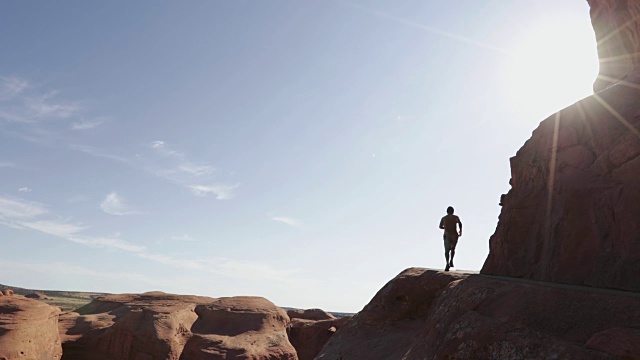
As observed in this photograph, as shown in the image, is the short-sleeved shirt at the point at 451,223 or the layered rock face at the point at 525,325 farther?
the short-sleeved shirt at the point at 451,223

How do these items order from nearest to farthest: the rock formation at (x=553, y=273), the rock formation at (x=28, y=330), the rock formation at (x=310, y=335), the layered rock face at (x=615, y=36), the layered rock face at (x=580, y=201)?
1. the rock formation at (x=553, y=273)
2. the layered rock face at (x=580, y=201)
3. the layered rock face at (x=615, y=36)
4. the rock formation at (x=28, y=330)
5. the rock formation at (x=310, y=335)

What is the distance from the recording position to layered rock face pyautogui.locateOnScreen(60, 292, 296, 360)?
2573 centimetres

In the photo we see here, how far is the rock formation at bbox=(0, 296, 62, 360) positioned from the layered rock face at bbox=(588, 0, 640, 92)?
1109 inches

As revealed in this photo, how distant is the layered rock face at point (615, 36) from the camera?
14180 mm

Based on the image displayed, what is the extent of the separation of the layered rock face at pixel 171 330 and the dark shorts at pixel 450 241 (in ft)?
56.0

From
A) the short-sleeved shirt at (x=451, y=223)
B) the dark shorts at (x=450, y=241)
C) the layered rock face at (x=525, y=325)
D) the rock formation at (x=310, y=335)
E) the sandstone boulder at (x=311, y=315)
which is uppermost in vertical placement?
the short-sleeved shirt at (x=451, y=223)

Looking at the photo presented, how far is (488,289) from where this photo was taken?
796 centimetres

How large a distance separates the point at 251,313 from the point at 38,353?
12657 mm

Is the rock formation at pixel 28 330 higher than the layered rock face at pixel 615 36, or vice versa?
the layered rock face at pixel 615 36

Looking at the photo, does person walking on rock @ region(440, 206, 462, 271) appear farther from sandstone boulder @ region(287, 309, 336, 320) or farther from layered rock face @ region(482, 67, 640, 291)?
sandstone boulder @ region(287, 309, 336, 320)

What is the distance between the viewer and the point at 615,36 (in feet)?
51.1

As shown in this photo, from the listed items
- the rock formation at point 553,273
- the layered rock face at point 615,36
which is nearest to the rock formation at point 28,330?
the rock formation at point 553,273

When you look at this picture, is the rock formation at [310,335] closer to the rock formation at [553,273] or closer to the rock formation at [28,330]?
the rock formation at [28,330]

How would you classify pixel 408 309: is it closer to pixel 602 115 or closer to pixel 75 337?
pixel 602 115
